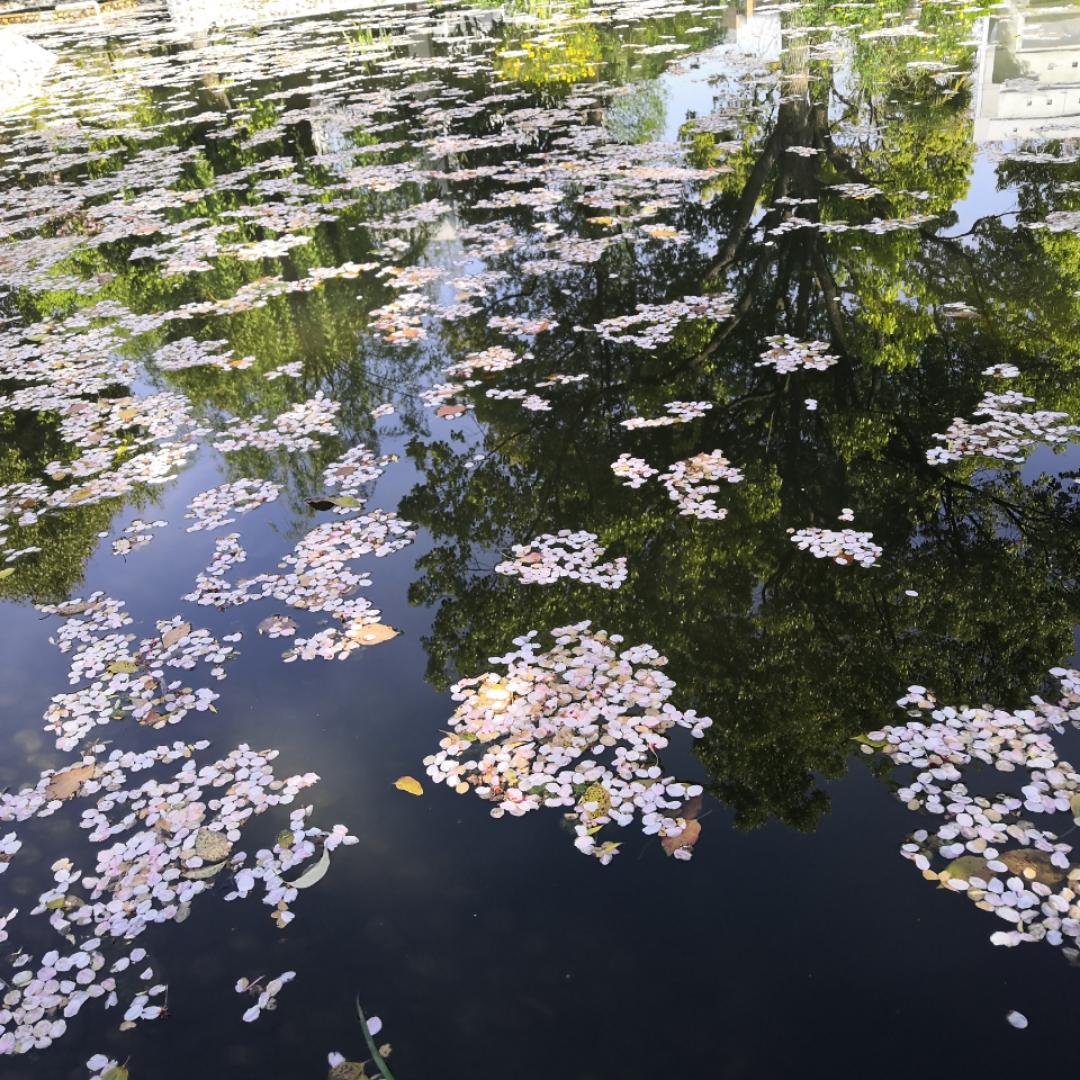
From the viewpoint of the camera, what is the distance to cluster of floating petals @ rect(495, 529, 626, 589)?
6430 mm

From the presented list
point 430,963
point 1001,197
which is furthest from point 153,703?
point 1001,197

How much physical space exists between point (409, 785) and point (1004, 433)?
566 cm

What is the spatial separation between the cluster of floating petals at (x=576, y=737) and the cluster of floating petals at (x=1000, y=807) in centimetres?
115

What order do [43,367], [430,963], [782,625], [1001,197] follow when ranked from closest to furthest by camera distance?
[430,963]
[782,625]
[43,367]
[1001,197]

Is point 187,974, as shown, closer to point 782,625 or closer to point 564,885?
point 564,885

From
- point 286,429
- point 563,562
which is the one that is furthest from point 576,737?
point 286,429

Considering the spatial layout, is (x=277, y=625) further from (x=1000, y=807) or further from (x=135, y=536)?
(x=1000, y=807)

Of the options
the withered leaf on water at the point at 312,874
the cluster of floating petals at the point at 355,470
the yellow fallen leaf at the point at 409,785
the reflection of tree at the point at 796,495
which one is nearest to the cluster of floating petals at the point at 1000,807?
Result: the reflection of tree at the point at 796,495

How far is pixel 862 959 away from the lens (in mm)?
3906

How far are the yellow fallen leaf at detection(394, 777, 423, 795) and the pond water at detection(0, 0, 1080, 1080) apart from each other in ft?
0.06

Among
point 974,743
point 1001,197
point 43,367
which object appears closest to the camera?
point 974,743

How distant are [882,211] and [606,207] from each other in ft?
13.0

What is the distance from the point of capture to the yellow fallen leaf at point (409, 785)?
4.98 meters

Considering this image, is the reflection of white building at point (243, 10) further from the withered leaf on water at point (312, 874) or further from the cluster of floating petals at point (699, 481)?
the withered leaf on water at point (312, 874)
